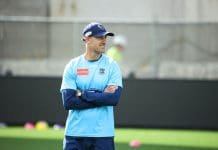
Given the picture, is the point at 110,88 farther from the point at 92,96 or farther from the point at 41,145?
the point at 41,145

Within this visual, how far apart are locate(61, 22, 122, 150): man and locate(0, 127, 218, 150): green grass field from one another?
218 inches

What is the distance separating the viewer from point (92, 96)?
25.3 feet

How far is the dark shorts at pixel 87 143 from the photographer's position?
25.3 feet

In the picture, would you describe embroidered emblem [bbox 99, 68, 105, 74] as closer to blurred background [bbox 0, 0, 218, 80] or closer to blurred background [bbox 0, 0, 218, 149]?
blurred background [bbox 0, 0, 218, 149]

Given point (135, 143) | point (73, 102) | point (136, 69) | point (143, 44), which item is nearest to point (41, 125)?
point (136, 69)

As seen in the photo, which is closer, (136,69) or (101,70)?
(101,70)

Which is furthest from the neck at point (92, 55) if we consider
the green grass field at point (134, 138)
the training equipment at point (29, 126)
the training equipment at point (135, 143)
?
the training equipment at point (29, 126)

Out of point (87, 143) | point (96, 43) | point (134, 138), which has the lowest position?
point (134, 138)

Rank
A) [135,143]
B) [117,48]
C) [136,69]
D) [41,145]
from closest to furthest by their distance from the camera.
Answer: [41,145] < [135,143] < [117,48] < [136,69]

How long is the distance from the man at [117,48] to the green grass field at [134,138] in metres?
1.60

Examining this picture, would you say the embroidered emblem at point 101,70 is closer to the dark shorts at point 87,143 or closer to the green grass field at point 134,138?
the dark shorts at point 87,143

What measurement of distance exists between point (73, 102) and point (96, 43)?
2.03 ft

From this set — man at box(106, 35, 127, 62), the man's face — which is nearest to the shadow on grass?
man at box(106, 35, 127, 62)

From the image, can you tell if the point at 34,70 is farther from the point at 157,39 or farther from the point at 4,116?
the point at 157,39
